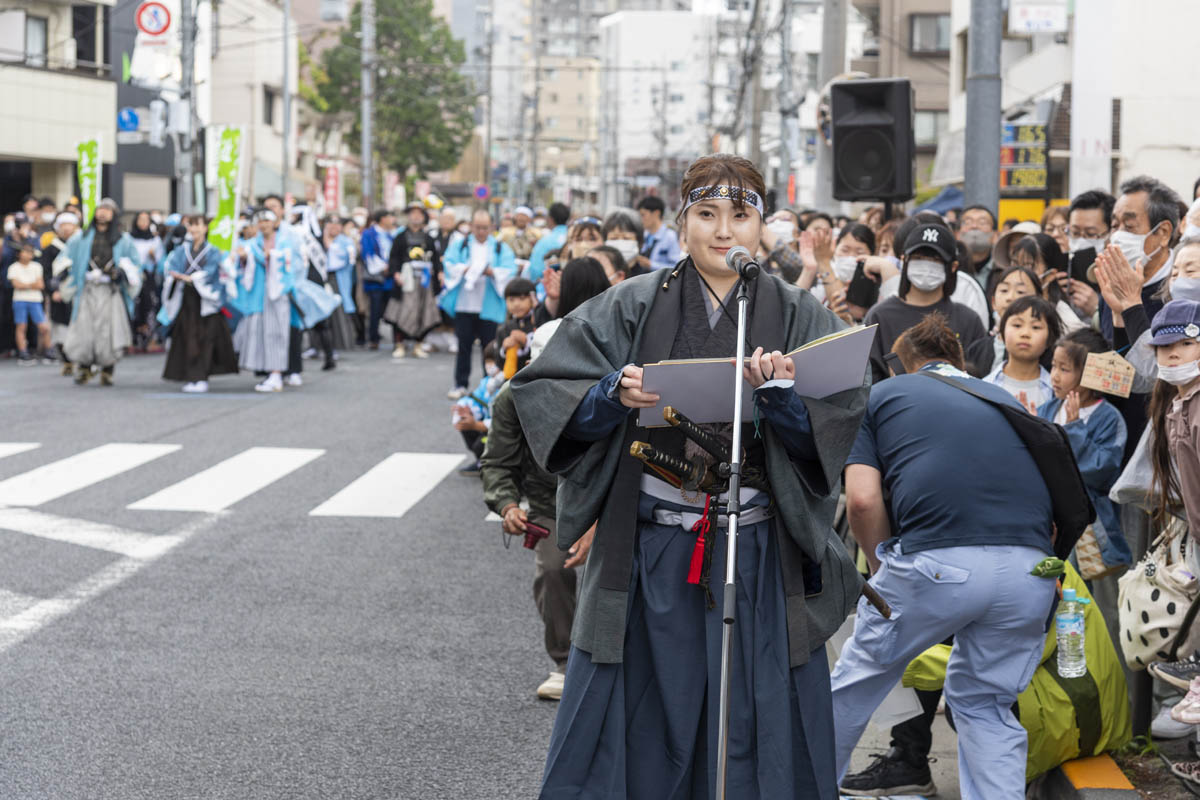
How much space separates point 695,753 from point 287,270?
13578mm

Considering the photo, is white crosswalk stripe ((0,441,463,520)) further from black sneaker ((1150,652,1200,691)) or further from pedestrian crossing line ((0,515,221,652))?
black sneaker ((1150,652,1200,691))

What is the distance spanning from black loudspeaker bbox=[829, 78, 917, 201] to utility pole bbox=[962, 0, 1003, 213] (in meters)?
0.67

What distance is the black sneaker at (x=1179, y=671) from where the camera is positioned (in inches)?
182

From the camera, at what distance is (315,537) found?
916cm

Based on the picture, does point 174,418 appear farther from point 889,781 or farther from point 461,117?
point 461,117

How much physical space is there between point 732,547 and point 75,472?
887 centimetres

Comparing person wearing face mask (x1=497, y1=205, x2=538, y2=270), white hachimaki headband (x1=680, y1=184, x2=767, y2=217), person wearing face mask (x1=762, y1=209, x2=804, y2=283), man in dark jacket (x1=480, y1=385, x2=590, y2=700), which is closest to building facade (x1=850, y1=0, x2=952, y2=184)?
person wearing face mask (x1=497, y1=205, x2=538, y2=270)

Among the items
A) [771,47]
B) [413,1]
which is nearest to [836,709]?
[413,1]

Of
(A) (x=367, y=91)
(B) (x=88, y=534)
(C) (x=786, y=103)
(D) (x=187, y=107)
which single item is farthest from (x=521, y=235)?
(A) (x=367, y=91)

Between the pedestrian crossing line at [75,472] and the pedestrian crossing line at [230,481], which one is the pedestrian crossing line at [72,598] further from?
the pedestrian crossing line at [75,472]

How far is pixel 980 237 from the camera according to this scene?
970cm

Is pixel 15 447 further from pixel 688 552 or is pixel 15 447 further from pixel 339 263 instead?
pixel 688 552

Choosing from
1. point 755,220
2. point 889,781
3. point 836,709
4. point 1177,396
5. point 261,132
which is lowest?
point 889,781

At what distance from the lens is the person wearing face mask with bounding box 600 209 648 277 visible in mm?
10211
